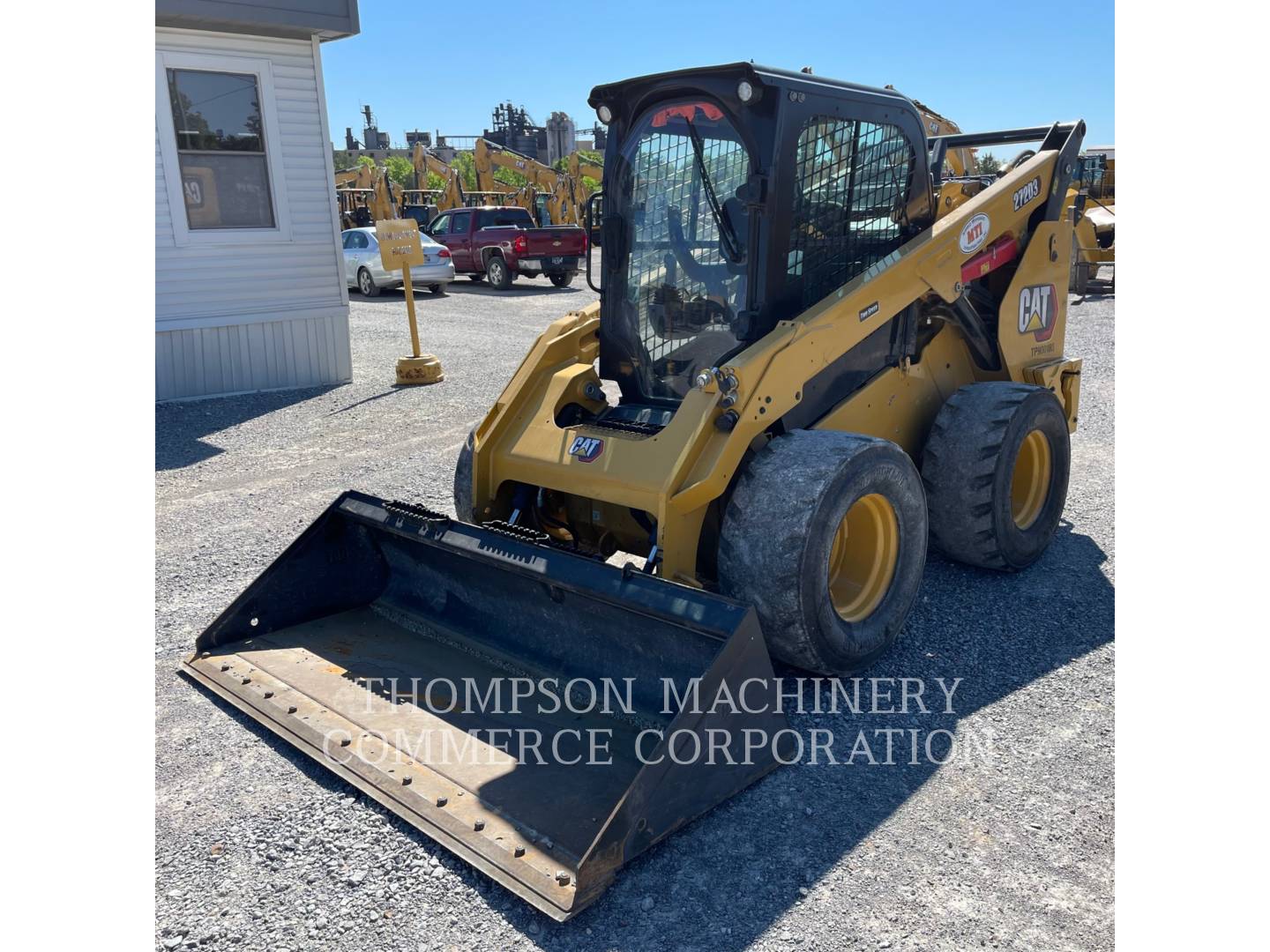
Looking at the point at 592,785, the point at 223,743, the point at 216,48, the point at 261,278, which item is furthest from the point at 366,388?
the point at 592,785

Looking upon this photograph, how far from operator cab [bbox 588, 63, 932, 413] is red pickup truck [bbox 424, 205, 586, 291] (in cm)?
1641

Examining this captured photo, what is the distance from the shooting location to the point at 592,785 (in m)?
3.42

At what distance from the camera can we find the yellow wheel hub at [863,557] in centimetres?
434

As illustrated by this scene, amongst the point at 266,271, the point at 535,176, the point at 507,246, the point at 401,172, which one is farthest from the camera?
the point at 401,172

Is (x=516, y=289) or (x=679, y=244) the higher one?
(x=516, y=289)

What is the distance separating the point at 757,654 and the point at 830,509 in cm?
85

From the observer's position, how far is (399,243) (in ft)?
36.4

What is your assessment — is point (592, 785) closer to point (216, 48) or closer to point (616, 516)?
point (616, 516)

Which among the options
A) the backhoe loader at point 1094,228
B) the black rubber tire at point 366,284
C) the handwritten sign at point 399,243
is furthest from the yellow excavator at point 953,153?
the black rubber tire at point 366,284

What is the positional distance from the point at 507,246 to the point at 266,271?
36.9 feet

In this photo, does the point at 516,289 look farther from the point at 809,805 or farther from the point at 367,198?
the point at 809,805

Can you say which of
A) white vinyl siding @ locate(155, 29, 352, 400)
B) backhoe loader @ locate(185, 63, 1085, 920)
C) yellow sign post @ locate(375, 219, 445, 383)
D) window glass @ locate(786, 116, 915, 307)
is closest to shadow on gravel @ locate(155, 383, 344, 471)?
white vinyl siding @ locate(155, 29, 352, 400)

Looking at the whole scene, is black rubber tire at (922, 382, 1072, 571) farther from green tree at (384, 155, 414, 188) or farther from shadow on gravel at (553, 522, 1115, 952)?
green tree at (384, 155, 414, 188)

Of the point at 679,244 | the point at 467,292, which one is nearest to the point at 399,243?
the point at 679,244
